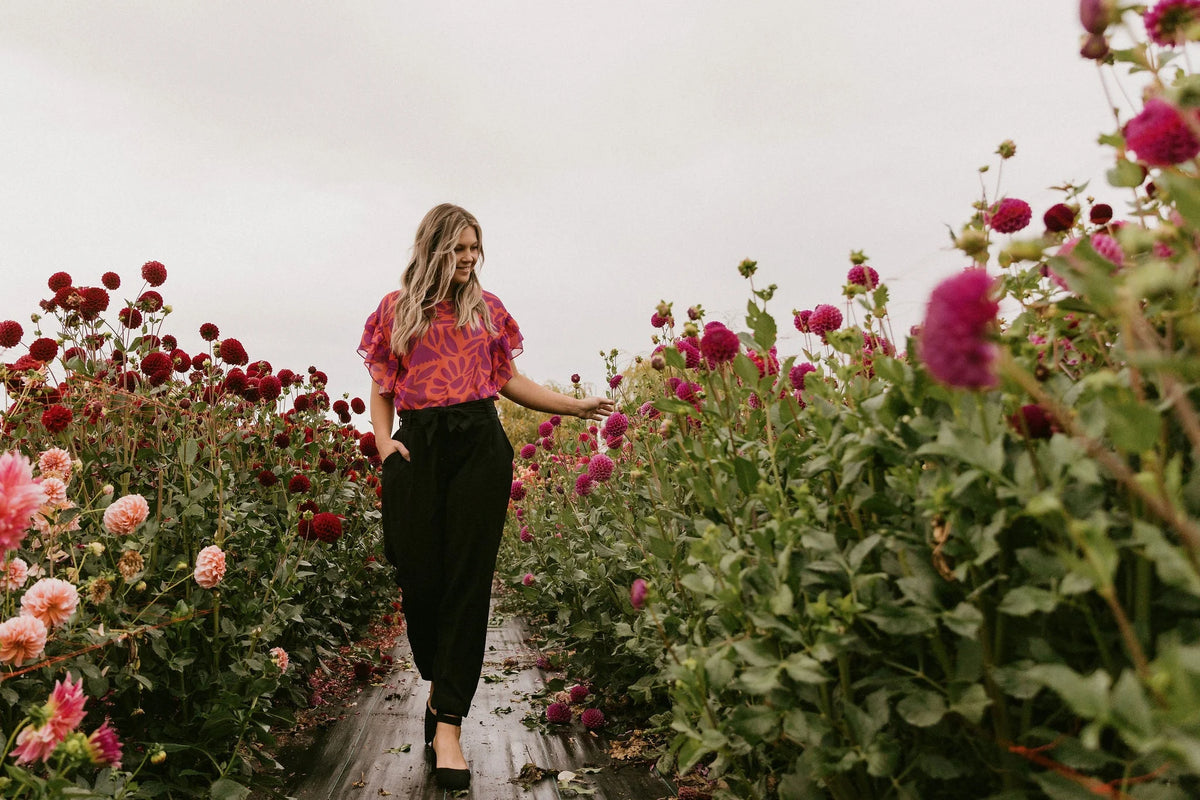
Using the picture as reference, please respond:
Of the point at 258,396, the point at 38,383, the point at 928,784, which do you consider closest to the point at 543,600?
the point at 258,396

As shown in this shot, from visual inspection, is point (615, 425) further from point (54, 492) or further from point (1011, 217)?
point (54, 492)

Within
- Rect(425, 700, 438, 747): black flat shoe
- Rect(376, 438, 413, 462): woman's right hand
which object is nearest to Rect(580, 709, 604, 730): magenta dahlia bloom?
Rect(425, 700, 438, 747): black flat shoe

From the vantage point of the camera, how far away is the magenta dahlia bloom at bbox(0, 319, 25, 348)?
9.87 feet

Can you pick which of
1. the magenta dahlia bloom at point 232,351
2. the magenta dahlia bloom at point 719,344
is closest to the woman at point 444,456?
the magenta dahlia bloom at point 232,351

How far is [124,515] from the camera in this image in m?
1.82

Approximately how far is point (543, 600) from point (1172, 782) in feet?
10.3

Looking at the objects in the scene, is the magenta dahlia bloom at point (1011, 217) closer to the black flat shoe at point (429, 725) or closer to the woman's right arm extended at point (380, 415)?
the woman's right arm extended at point (380, 415)

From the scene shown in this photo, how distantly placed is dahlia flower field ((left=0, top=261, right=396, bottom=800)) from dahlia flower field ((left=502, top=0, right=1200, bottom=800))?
1.15 meters

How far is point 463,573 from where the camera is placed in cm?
272

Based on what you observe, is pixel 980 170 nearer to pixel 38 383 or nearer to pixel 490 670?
pixel 38 383

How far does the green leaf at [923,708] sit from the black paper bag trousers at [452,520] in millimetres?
1812

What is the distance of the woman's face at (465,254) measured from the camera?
2912 mm

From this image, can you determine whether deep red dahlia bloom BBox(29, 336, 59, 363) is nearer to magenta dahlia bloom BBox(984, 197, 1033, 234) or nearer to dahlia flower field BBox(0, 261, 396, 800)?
dahlia flower field BBox(0, 261, 396, 800)

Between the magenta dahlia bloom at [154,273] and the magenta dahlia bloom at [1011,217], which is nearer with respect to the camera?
the magenta dahlia bloom at [1011,217]
